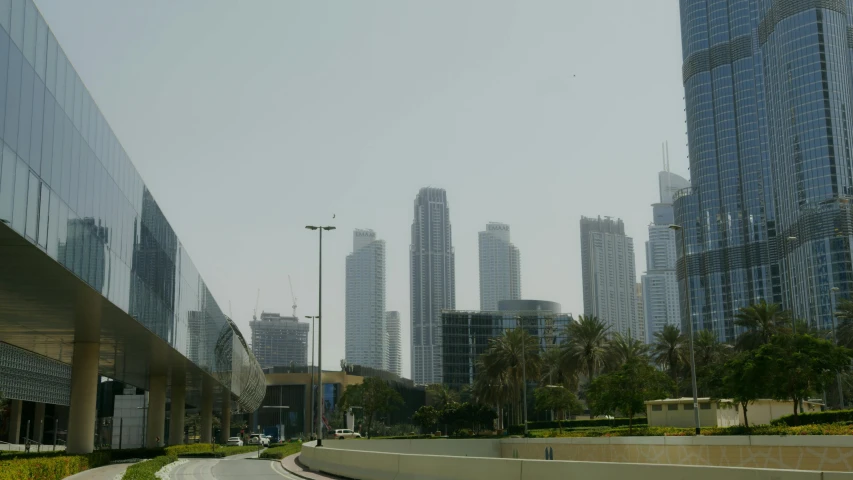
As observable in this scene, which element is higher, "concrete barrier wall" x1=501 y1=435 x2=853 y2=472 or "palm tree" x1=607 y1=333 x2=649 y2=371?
"palm tree" x1=607 y1=333 x2=649 y2=371

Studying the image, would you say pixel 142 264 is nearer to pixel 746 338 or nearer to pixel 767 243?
pixel 746 338

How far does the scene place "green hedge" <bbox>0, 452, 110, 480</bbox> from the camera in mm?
23494

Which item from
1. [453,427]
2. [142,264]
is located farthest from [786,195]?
[142,264]

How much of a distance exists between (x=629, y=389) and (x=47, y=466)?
158ft

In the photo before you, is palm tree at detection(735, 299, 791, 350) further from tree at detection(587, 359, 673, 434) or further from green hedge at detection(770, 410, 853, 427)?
green hedge at detection(770, 410, 853, 427)

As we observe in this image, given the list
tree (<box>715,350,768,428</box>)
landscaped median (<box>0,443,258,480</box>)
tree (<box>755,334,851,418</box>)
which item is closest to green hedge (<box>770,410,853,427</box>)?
tree (<box>755,334,851,418</box>)

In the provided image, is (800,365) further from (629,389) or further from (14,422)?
(14,422)

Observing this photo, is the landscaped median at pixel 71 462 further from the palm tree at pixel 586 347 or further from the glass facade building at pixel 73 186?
the palm tree at pixel 586 347

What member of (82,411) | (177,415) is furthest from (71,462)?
(177,415)

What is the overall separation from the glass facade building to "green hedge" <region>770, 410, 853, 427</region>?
33.6m

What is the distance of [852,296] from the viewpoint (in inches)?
6122

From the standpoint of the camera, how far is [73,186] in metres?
27.4

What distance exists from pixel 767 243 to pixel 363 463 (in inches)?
7388

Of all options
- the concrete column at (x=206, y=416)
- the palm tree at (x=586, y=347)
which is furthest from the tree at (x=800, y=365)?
the concrete column at (x=206, y=416)
